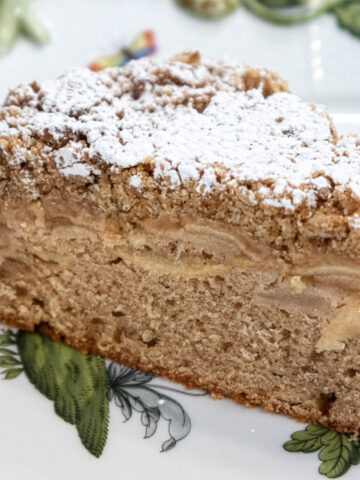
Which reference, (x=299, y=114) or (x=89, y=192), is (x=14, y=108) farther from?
(x=299, y=114)

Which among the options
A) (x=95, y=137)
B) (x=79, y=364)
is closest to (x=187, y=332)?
(x=79, y=364)

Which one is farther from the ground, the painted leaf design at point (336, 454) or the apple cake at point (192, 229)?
the apple cake at point (192, 229)

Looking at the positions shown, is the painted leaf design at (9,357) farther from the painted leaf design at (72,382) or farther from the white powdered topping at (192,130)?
the white powdered topping at (192,130)

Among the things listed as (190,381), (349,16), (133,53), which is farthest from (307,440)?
(349,16)

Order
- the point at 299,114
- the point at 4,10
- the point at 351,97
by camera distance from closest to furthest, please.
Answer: the point at 299,114 → the point at 351,97 → the point at 4,10

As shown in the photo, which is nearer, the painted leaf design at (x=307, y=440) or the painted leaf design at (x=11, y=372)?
the painted leaf design at (x=307, y=440)

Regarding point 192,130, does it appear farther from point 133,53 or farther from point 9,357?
point 133,53

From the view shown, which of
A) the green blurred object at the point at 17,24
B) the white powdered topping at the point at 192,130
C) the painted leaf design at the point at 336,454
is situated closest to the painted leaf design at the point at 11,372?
the white powdered topping at the point at 192,130
